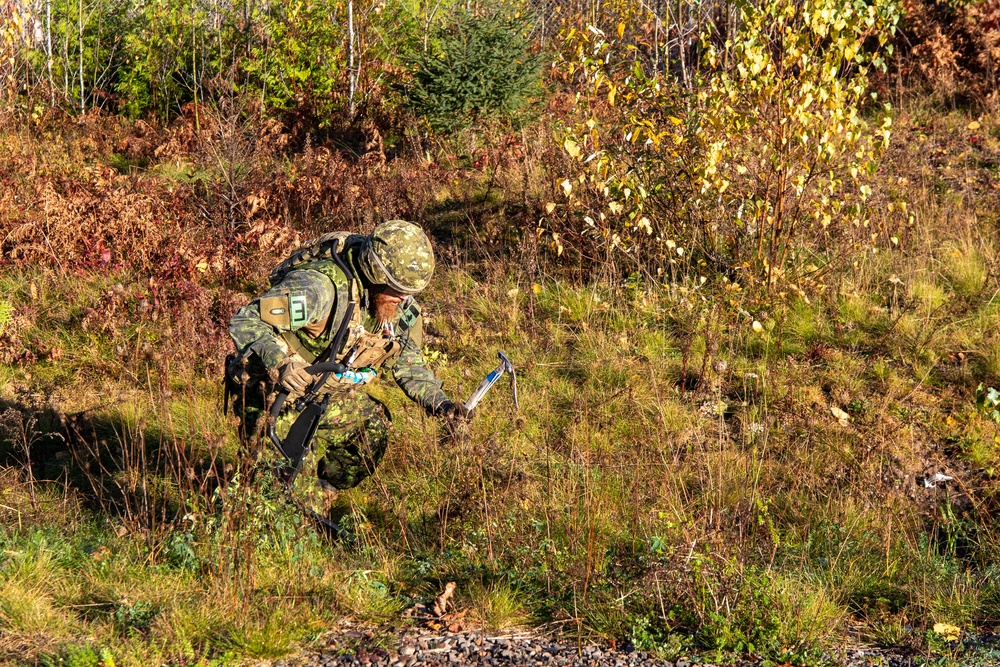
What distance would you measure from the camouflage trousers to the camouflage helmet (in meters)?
0.75

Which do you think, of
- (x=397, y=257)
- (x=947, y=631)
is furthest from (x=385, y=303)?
(x=947, y=631)

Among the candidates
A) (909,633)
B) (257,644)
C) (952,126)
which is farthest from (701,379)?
(952,126)

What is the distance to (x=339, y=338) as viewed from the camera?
462 cm

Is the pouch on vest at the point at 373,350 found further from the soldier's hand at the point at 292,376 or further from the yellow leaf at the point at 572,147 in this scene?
the yellow leaf at the point at 572,147

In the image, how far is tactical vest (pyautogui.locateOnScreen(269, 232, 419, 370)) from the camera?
185 inches

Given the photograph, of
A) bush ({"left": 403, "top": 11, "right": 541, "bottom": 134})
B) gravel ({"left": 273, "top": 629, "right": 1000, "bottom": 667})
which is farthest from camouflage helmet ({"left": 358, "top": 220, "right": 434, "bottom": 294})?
bush ({"left": 403, "top": 11, "right": 541, "bottom": 134})

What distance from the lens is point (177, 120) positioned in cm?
1069

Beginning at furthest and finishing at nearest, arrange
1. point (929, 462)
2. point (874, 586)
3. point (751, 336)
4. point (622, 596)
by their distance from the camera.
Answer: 1. point (751, 336)
2. point (929, 462)
3. point (874, 586)
4. point (622, 596)

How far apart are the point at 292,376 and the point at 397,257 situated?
747mm

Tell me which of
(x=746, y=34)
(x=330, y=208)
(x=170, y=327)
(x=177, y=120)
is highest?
(x=746, y=34)

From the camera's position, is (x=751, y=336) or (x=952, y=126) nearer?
(x=751, y=336)

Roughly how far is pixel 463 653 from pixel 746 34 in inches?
165

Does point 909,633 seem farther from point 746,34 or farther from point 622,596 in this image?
point 746,34

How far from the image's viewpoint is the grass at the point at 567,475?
12.9 feet
